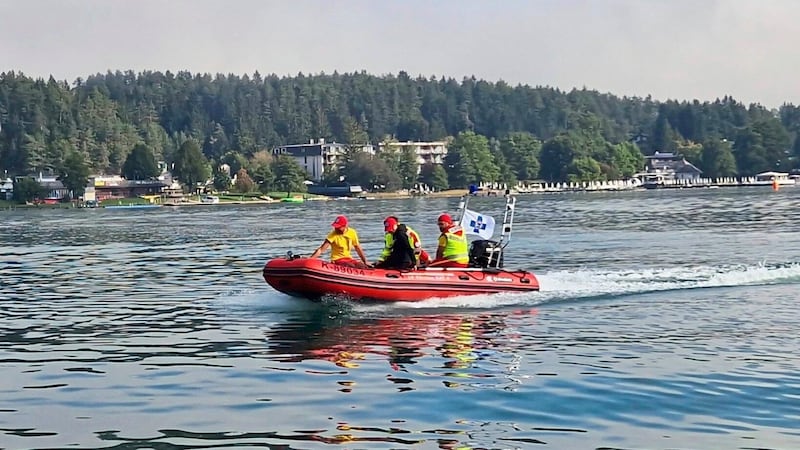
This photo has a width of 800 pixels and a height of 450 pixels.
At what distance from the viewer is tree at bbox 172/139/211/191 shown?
174 metres

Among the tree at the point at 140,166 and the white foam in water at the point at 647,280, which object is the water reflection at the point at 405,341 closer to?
the white foam in water at the point at 647,280

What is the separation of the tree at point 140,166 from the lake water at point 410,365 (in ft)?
472

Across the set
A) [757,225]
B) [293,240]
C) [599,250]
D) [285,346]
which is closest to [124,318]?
[285,346]

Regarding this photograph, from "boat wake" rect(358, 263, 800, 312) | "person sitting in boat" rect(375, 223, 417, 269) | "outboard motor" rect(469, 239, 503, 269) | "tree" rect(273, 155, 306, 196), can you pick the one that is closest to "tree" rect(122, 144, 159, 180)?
"tree" rect(273, 155, 306, 196)

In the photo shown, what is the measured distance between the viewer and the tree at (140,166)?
176000 millimetres

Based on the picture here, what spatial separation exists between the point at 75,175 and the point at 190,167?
18.8 m

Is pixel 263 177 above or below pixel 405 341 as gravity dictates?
above

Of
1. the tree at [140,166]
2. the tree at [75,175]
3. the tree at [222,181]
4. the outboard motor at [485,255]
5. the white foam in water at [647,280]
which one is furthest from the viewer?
the tree at [222,181]

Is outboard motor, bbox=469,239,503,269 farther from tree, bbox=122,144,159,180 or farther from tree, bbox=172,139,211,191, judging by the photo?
tree, bbox=122,144,159,180

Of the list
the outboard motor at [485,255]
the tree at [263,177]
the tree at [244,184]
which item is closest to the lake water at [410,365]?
the outboard motor at [485,255]

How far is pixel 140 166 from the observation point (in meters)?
176

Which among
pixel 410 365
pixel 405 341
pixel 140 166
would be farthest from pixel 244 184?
pixel 410 365

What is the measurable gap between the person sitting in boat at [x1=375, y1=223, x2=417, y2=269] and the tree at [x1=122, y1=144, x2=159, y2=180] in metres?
155

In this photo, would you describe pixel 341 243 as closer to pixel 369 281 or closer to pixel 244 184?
pixel 369 281
